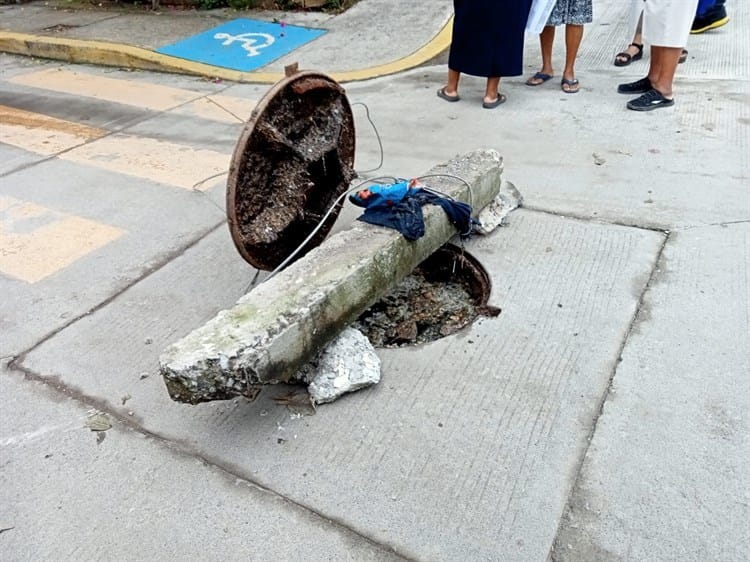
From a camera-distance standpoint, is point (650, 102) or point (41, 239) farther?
point (650, 102)

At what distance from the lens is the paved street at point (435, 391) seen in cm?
214

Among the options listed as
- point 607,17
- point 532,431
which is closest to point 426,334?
point 532,431

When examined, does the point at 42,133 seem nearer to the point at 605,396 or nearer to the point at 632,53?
the point at 605,396

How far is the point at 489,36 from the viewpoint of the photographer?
509 centimetres

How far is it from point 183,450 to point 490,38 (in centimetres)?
395

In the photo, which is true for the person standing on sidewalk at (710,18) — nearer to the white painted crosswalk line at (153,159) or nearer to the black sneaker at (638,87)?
the black sneaker at (638,87)

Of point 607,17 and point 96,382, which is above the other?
point 607,17

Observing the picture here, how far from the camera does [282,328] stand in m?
2.42

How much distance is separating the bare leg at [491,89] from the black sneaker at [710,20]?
2739mm

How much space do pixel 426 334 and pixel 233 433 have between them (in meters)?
1.03

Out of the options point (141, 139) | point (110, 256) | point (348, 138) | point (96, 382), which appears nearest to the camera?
point (96, 382)

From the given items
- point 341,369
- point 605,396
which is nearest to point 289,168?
point 341,369

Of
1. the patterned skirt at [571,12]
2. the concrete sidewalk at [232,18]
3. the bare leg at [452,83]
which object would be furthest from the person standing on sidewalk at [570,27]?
the concrete sidewalk at [232,18]

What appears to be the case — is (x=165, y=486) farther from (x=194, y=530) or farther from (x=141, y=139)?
(x=141, y=139)
